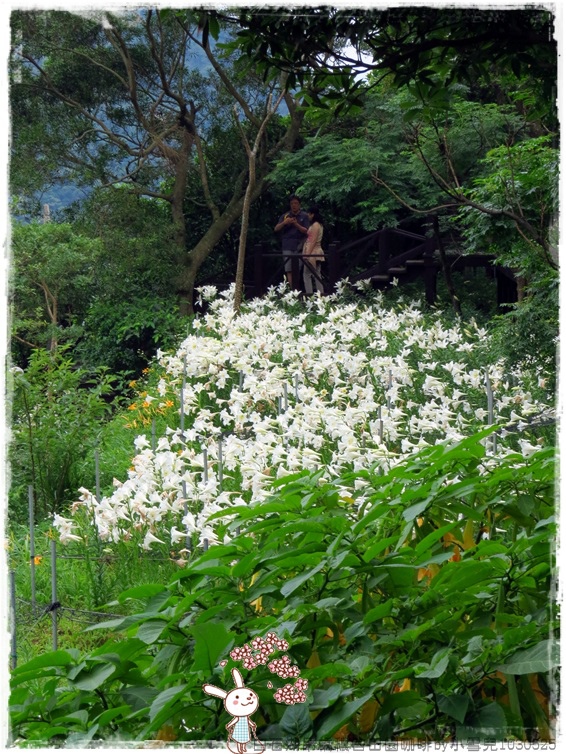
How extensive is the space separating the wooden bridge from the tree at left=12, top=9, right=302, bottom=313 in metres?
1.04

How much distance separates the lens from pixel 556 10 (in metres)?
2.27

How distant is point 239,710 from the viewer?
1452 millimetres

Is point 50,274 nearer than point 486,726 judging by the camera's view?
No

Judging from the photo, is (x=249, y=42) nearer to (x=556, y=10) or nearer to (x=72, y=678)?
(x=556, y=10)

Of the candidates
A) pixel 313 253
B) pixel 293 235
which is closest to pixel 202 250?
pixel 293 235

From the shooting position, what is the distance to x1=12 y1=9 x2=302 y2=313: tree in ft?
47.8

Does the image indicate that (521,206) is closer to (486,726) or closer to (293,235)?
(486,726)

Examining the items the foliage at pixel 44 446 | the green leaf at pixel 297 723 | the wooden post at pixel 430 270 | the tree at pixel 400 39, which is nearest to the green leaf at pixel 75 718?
the green leaf at pixel 297 723

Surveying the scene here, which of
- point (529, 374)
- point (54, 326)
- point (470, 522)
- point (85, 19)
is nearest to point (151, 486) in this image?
point (470, 522)

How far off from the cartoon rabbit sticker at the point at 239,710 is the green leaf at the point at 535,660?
408 mm

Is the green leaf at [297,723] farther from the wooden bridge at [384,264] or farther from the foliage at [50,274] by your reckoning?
the wooden bridge at [384,264]

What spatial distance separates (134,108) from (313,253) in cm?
388

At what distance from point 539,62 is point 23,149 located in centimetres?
1290

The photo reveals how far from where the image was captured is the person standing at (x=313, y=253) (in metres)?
14.2
